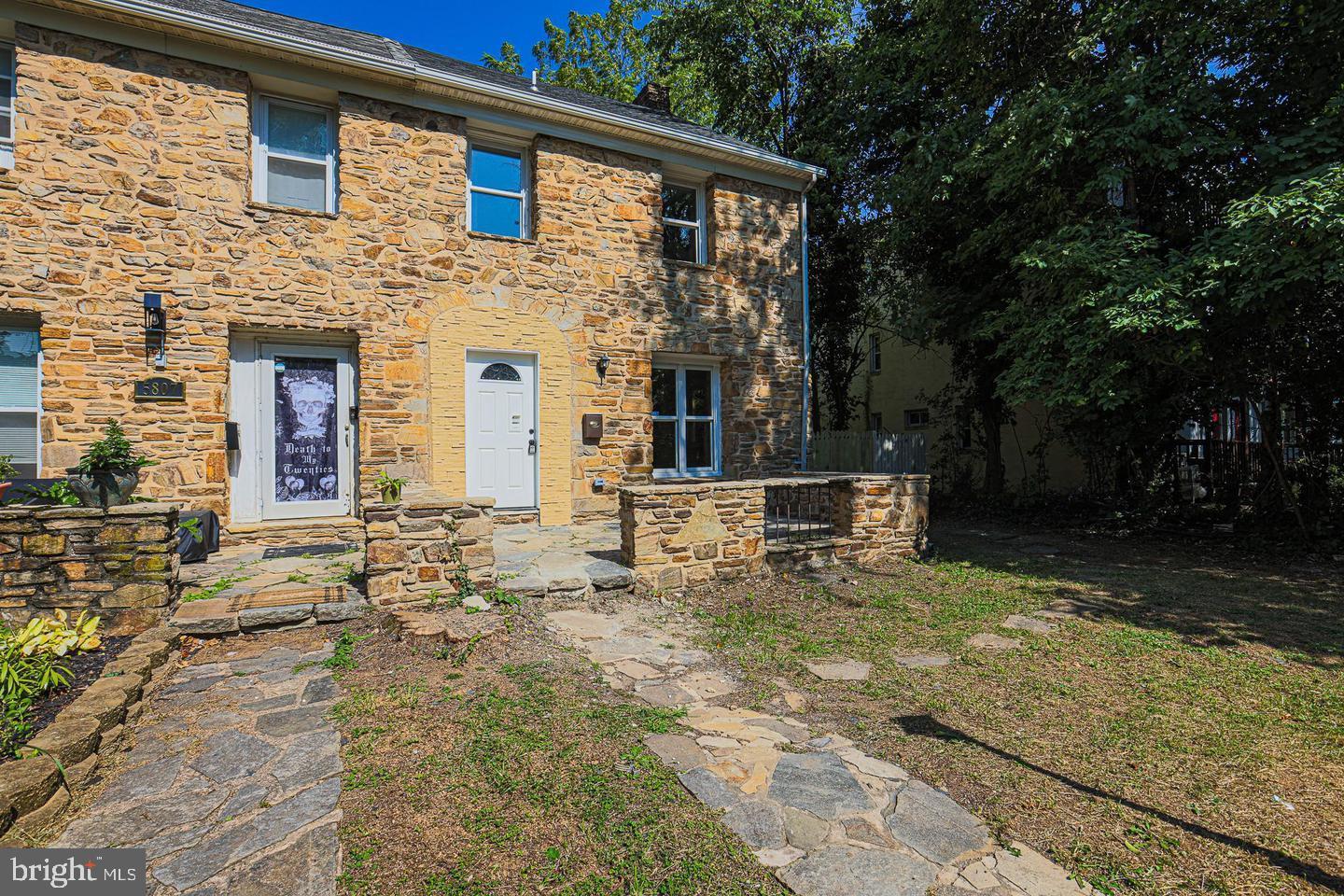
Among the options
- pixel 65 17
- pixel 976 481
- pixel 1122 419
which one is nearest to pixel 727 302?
pixel 1122 419

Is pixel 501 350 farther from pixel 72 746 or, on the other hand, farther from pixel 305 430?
pixel 72 746

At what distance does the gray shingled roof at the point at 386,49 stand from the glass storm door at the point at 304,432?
3.54m

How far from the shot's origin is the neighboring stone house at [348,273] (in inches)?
247

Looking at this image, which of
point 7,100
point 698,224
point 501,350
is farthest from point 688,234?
point 7,100

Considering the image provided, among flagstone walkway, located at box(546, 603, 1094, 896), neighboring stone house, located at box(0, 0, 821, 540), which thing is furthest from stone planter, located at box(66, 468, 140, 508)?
flagstone walkway, located at box(546, 603, 1094, 896)

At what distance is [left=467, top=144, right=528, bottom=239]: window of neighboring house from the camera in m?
8.37

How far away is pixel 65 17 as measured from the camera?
621 cm

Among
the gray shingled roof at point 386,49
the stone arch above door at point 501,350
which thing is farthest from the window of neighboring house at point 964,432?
the stone arch above door at point 501,350

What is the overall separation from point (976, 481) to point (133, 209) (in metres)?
16.1

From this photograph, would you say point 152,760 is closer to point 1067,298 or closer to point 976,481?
point 1067,298

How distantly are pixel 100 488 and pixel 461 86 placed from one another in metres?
5.92

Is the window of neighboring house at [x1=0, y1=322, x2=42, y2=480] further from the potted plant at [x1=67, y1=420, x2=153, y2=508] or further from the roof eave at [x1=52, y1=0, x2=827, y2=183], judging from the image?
the roof eave at [x1=52, y1=0, x2=827, y2=183]

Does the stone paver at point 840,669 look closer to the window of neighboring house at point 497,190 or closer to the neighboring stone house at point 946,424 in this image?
the window of neighboring house at point 497,190

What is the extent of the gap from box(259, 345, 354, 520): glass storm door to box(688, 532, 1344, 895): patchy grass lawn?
187 inches
